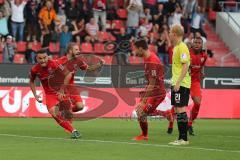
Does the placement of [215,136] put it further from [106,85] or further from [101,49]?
[101,49]

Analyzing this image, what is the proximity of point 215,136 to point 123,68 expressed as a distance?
681cm

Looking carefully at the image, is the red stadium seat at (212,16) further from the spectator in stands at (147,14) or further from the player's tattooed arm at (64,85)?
the player's tattooed arm at (64,85)

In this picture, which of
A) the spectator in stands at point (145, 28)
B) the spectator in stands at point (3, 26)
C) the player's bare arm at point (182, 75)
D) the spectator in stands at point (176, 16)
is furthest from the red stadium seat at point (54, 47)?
the player's bare arm at point (182, 75)

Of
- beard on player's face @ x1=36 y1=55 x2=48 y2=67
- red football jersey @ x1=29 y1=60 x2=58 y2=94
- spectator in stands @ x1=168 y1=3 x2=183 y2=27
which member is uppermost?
beard on player's face @ x1=36 y1=55 x2=48 y2=67

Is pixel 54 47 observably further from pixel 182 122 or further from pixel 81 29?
pixel 182 122

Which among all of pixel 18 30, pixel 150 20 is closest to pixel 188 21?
pixel 150 20

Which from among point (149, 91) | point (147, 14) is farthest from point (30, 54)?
point (149, 91)

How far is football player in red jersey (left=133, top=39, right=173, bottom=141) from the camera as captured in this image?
54.9 feet

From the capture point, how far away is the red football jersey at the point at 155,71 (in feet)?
55.2

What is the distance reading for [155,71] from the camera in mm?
16969

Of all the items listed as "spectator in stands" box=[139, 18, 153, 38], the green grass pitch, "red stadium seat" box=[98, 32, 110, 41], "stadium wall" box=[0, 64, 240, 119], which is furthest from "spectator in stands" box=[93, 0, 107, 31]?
the green grass pitch

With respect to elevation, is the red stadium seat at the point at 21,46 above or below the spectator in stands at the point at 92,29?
below

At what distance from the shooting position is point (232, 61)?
33.9 metres

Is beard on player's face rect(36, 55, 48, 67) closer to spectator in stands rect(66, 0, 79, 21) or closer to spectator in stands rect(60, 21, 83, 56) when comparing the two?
spectator in stands rect(60, 21, 83, 56)
